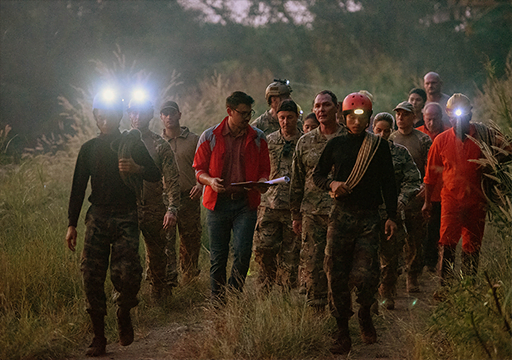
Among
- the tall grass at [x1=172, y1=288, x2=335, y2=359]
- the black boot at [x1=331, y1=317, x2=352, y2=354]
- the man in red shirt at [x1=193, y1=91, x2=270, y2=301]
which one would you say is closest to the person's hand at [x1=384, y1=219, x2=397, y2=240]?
the black boot at [x1=331, y1=317, x2=352, y2=354]

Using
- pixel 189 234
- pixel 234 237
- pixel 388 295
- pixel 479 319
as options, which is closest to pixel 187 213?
pixel 189 234

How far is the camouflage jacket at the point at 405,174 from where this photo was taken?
681 cm

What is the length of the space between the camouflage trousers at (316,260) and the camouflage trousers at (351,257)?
0.62 metres

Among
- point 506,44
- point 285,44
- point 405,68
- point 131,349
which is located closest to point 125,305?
point 131,349

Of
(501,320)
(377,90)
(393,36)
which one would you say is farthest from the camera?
(393,36)

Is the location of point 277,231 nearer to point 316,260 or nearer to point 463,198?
point 316,260

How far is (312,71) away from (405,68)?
4.91 m

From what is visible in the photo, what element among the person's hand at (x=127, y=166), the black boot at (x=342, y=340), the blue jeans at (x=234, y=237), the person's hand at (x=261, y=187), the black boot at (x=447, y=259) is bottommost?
the black boot at (x=342, y=340)

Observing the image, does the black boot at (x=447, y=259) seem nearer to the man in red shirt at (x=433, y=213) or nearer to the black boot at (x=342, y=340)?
the man in red shirt at (x=433, y=213)

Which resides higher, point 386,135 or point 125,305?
point 386,135

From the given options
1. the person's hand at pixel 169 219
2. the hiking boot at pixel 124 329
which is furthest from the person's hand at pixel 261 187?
the hiking boot at pixel 124 329

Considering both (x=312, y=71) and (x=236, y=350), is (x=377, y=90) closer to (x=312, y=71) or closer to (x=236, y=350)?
(x=312, y=71)

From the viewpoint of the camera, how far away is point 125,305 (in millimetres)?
5418

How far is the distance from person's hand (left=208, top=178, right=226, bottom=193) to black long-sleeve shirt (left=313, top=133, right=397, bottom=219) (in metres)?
0.91
